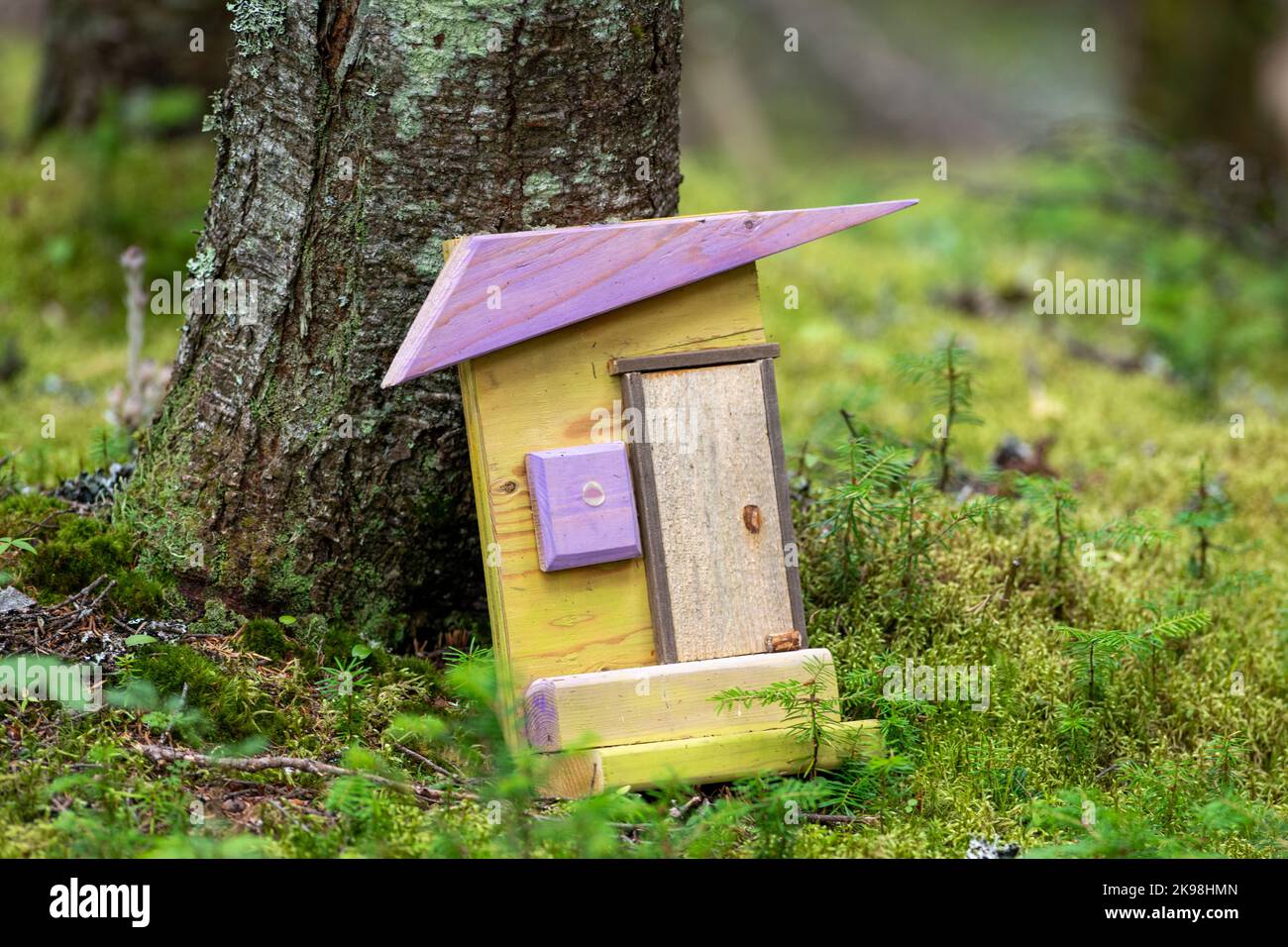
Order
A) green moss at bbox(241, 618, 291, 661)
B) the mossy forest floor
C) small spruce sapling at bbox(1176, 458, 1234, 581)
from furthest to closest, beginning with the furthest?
1. small spruce sapling at bbox(1176, 458, 1234, 581)
2. green moss at bbox(241, 618, 291, 661)
3. the mossy forest floor

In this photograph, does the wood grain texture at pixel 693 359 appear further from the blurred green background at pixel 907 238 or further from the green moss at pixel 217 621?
the green moss at pixel 217 621

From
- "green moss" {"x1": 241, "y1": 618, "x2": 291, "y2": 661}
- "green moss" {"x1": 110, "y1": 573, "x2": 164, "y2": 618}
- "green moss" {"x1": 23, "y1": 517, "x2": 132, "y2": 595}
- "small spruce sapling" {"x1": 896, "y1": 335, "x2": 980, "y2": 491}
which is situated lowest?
"green moss" {"x1": 241, "y1": 618, "x2": 291, "y2": 661}

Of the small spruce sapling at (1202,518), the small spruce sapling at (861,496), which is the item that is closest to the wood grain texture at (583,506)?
the small spruce sapling at (861,496)

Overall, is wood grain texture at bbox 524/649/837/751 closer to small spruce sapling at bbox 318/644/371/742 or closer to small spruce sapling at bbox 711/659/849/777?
small spruce sapling at bbox 711/659/849/777

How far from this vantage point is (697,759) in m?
2.93

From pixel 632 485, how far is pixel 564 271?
0.56 m

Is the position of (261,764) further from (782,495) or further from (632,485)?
(782,495)

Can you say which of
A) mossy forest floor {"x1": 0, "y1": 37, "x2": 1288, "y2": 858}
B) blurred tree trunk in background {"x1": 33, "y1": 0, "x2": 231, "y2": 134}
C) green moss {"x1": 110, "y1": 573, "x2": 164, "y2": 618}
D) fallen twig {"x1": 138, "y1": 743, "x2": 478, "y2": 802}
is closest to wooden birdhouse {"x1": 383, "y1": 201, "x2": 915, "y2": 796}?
mossy forest floor {"x1": 0, "y1": 37, "x2": 1288, "y2": 858}

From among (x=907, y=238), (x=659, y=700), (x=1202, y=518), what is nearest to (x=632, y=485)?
(x=659, y=700)

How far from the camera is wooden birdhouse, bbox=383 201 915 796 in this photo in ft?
9.50

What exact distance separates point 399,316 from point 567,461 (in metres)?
0.71

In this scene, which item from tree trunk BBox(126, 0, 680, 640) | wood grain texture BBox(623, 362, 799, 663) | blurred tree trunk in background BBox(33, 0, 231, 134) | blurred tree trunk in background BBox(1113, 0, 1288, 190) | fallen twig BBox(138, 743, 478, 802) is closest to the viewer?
fallen twig BBox(138, 743, 478, 802)

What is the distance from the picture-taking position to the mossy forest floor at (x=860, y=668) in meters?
2.64

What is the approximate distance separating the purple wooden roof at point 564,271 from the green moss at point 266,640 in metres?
0.86
